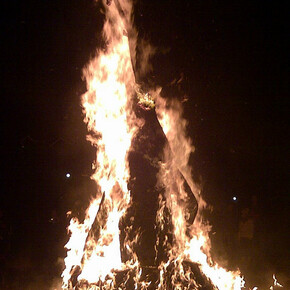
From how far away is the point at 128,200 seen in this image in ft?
16.0

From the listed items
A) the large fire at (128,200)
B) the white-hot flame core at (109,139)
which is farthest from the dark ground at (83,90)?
the large fire at (128,200)

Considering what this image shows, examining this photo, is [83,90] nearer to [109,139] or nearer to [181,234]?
[109,139]

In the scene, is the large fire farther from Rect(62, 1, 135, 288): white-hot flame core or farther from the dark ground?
the dark ground

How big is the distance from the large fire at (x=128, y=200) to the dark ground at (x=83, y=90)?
504mm

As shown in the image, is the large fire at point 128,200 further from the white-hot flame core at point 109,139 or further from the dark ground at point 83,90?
the dark ground at point 83,90

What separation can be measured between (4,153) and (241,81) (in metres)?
4.83

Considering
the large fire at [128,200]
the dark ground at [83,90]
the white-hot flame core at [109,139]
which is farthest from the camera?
the dark ground at [83,90]

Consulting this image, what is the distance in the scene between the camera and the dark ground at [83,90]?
5.44 metres

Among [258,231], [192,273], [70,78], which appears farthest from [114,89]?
[258,231]

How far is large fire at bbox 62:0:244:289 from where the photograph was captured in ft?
15.5

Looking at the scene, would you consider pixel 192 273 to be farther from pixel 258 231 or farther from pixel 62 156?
pixel 62 156

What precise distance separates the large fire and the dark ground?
0.50m

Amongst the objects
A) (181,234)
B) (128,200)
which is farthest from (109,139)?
(181,234)

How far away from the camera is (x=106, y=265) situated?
15.6 feet
